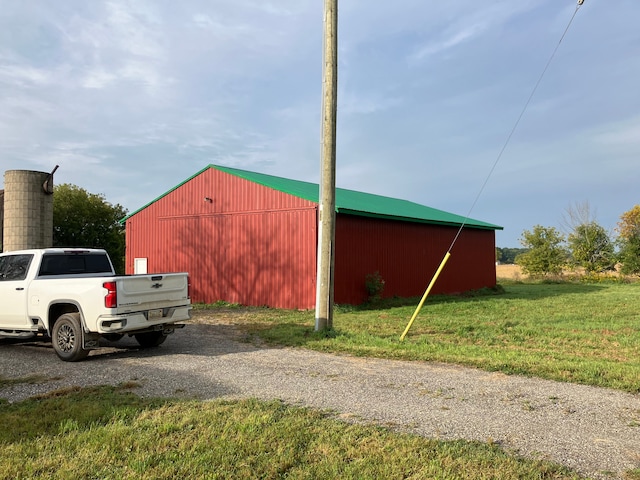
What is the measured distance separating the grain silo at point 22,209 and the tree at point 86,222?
2220 cm

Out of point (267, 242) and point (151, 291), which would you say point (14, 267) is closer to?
point (151, 291)

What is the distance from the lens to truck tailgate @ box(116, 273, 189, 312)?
837 cm

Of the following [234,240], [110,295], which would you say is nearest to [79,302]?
[110,295]

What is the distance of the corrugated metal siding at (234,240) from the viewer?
17953 millimetres

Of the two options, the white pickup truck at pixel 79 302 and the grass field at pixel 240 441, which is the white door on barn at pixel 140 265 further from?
the grass field at pixel 240 441

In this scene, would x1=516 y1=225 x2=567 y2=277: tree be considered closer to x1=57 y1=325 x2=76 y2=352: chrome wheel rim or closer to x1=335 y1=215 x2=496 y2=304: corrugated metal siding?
x1=335 y1=215 x2=496 y2=304: corrugated metal siding

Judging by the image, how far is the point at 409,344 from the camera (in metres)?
9.62

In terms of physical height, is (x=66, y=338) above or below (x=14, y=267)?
below

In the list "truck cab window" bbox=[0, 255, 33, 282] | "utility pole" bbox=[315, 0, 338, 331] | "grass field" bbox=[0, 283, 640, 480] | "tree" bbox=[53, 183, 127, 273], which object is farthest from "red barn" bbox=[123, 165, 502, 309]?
"tree" bbox=[53, 183, 127, 273]

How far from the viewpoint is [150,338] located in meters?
9.87

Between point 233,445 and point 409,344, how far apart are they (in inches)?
227

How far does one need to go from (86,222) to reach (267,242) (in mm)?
24132

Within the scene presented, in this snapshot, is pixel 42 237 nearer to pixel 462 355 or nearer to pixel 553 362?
pixel 462 355

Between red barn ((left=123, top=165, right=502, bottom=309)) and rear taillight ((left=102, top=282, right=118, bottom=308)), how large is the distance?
9690 millimetres
